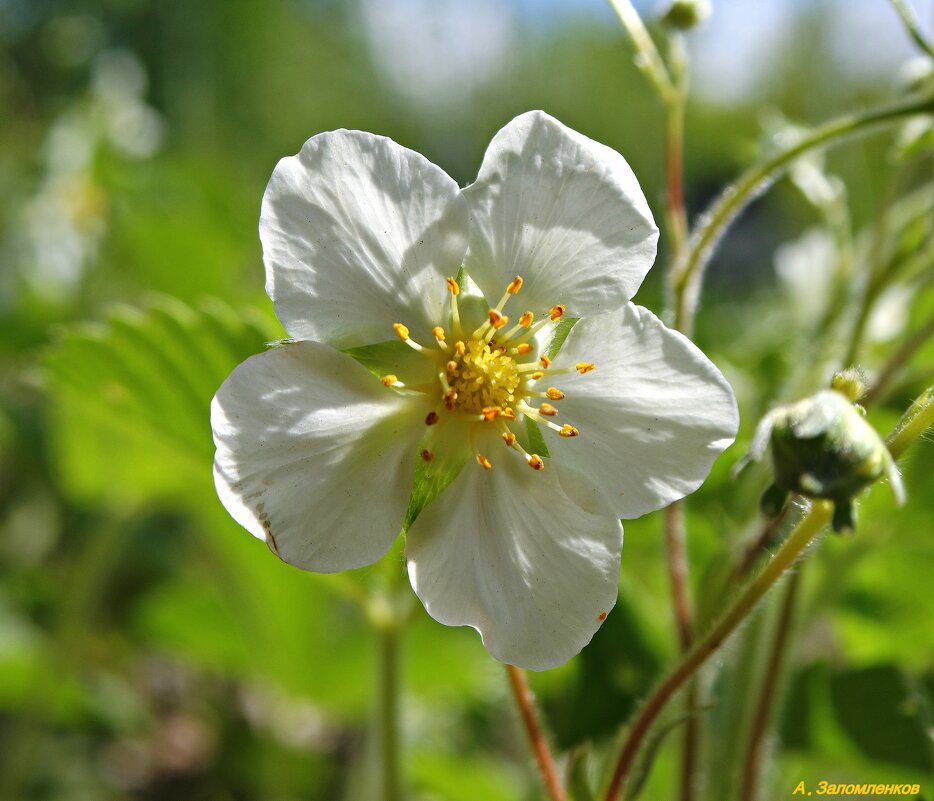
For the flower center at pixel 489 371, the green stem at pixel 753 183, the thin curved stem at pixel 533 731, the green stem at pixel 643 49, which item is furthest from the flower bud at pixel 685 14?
the thin curved stem at pixel 533 731

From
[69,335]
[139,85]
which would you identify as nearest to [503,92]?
[139,85]

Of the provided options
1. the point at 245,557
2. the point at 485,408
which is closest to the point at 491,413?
the point at 485,408

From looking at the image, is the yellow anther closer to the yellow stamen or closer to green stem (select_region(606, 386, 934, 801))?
the yellow stamen

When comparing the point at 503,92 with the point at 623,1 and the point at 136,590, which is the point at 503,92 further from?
the point at 623,1

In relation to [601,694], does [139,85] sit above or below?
above

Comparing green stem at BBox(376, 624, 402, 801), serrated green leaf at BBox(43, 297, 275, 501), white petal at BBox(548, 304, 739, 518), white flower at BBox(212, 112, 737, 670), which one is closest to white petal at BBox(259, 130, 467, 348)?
white flower at BBox(212, 112, 737, 670)

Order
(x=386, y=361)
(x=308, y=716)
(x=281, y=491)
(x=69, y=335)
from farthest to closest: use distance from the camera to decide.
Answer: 1. (x=308, y=716)
2. (x=69, y=335)
3. (x=386, y=361)
4. (x=281, y=491)

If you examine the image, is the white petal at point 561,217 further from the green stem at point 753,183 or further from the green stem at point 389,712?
the green stem at point 389,712
